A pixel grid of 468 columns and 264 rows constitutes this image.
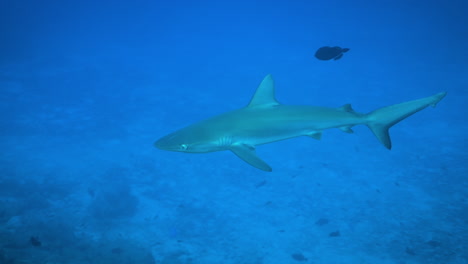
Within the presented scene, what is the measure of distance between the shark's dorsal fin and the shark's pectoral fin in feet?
3.35

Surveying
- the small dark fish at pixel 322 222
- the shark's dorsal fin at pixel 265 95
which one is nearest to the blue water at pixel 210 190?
the small dark fish at pixel 322 222

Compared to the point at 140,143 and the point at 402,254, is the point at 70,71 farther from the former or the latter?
the point at 402,254

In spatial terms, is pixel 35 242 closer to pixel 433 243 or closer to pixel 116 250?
pixel 116 250

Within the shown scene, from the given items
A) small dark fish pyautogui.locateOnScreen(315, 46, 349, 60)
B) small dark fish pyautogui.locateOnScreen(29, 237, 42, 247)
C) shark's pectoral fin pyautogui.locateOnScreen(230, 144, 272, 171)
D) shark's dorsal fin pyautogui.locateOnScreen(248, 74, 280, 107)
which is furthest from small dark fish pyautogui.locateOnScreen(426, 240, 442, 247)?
small dark fish pyautogui.locateOnScreen(29, 237, 42, 247)

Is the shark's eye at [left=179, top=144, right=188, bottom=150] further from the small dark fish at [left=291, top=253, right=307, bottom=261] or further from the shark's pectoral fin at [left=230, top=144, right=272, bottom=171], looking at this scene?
the small dark fish at [left=291, top=253, right=307, bottom=261]

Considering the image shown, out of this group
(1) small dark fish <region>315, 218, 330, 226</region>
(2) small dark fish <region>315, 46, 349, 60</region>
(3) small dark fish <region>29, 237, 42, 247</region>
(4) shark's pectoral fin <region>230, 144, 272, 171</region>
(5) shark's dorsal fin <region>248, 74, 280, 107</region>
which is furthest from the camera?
(2) small dark fish <region>315, 46, 349, 60</region>

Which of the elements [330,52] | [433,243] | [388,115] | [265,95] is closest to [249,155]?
[265,95]

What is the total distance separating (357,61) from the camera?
33719 millimetres

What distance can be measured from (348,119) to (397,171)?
6.04 m

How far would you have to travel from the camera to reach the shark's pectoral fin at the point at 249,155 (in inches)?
180

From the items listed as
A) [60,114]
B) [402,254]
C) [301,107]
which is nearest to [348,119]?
[301,107]

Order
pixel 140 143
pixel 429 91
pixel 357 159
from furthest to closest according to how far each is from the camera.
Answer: pixel 429 91, pixel 140 143, pixel 357 159

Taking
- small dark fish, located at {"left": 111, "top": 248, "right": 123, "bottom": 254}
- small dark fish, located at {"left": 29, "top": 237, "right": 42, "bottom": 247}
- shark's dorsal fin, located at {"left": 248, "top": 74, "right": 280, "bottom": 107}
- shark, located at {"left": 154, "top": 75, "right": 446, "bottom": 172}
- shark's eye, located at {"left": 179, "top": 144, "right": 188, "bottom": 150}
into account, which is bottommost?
small dark fish, located at {"left": 111, "top": 248, "right": 123, "bottom": 254}

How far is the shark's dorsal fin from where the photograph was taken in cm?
548
